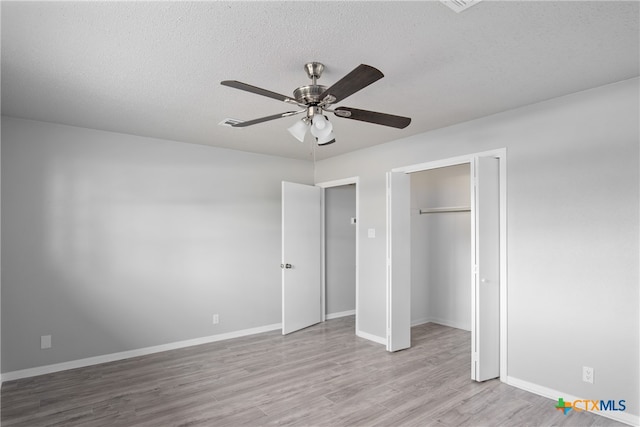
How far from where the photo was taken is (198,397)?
124 inches

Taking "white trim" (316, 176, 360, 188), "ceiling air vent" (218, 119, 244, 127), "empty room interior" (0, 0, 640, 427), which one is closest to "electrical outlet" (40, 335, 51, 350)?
"empty room interior" (0, 0, 640, 427)

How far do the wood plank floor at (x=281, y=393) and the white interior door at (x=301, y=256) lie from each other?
814 mm

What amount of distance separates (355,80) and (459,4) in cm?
62

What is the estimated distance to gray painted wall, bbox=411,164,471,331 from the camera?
5343 millimetres

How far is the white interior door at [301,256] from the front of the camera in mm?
5090

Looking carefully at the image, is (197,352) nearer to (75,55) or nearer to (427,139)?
(75,55)

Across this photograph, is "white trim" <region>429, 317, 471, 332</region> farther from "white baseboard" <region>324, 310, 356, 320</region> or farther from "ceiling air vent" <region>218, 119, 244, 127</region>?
"ceiling air vent" <region>218, 119, 244, 127</region>

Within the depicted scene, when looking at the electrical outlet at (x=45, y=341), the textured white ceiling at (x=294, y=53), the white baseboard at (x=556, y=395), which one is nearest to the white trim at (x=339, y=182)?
the textured white ceiling at (x=294, y=53)

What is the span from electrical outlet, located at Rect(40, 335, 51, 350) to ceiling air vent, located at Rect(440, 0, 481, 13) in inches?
176

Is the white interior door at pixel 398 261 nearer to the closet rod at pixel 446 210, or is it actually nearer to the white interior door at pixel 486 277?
the white interior door at pixel 486 277

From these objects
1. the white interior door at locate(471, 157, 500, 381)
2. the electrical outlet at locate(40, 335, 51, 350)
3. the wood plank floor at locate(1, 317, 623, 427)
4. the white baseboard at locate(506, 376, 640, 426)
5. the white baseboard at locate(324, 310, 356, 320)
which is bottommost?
the white baseboard at locate(324, 310, 356, 320)

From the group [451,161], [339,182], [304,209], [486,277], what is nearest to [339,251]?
[304,209]

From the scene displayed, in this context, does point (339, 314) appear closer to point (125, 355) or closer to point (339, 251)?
point (339, 251)

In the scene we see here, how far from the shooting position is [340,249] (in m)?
6.13
